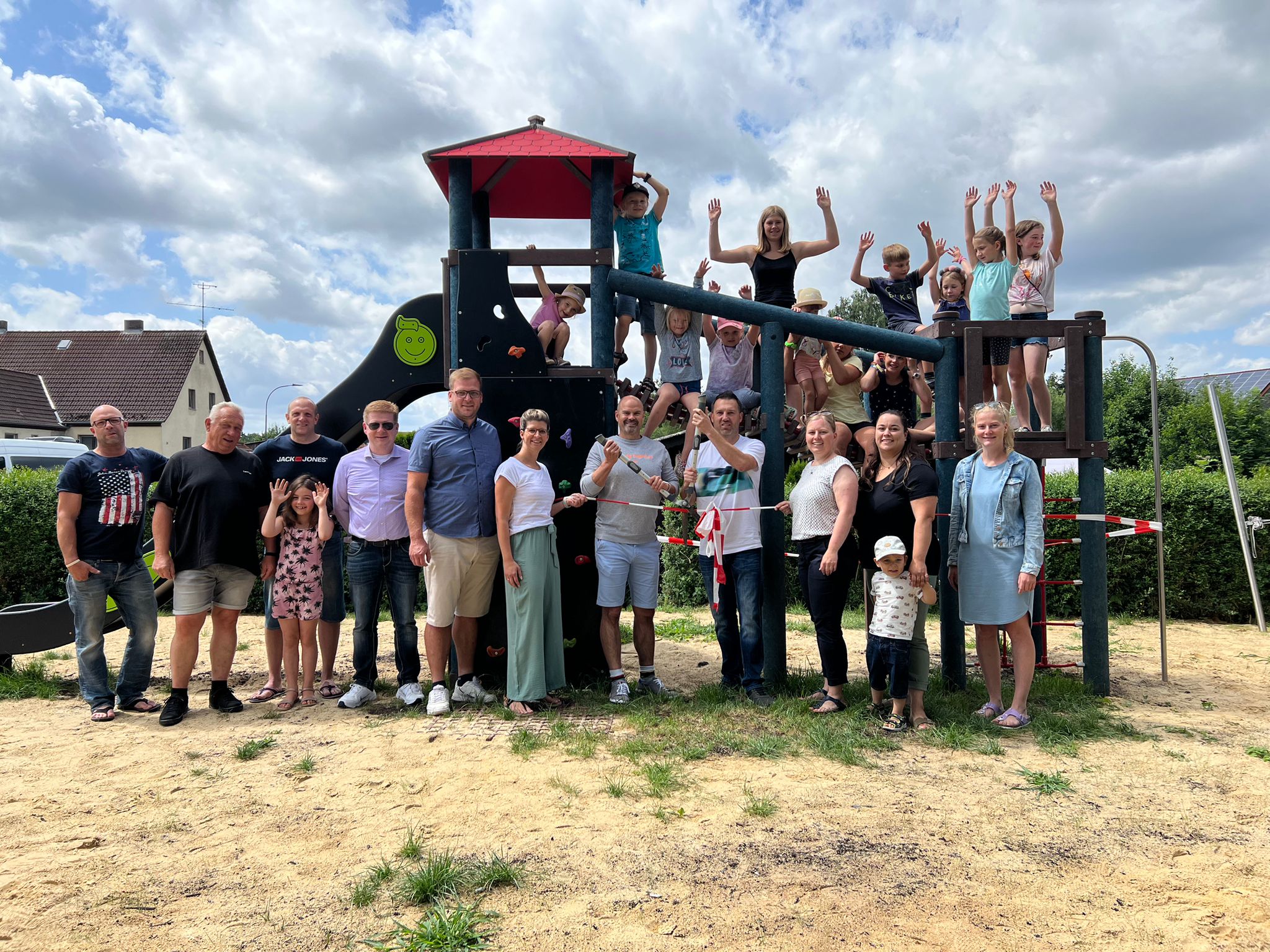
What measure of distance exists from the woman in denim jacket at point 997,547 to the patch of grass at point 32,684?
19.8 ft

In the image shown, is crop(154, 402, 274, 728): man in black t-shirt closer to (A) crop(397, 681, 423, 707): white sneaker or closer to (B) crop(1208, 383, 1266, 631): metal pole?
(A) crop(397, 681, 423, 707): white sneaker

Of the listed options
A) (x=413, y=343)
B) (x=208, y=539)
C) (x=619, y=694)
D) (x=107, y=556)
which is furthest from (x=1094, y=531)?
(x=107, y=556)

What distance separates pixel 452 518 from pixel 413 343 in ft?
5.28

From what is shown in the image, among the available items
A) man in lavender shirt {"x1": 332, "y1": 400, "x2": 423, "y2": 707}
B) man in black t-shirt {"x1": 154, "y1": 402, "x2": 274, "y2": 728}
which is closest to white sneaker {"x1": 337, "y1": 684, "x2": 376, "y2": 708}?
man in lavender shirt {"x1": 332, "y1": 400, "x2": 423, "y2": 707}

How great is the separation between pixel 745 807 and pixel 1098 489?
141 inches

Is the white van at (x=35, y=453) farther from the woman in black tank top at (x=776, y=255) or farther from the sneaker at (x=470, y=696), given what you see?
the woman in black tank top at (x=776, y=255)

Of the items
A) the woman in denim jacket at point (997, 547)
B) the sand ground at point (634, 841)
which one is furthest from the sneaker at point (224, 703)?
the woman in denim jacket at point (997, 547)

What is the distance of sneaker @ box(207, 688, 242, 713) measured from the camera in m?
5.17

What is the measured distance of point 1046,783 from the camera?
12.4 ft

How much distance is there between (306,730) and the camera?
4.72 m

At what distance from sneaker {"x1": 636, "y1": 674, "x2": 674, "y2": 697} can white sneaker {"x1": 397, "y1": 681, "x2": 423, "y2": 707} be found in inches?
54.4

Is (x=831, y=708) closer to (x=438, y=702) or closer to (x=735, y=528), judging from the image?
(x=735, y=528)

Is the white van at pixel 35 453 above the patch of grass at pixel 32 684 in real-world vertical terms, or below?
above

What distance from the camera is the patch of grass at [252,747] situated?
4.26 meters
